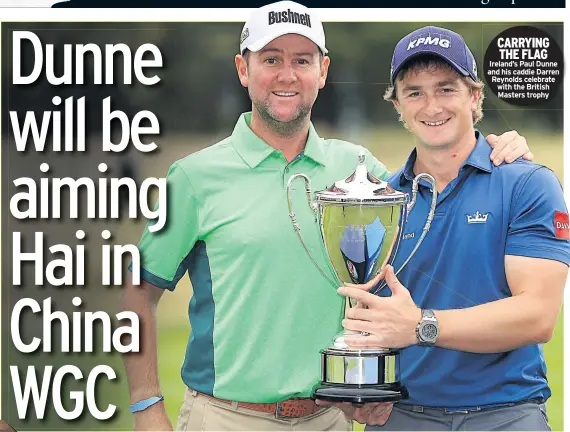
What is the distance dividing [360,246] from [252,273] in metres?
0.43

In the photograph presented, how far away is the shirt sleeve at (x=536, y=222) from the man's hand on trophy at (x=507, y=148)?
10cm

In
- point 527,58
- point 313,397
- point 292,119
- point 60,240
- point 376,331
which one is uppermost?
point 527,58

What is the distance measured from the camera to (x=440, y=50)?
10.9 feet

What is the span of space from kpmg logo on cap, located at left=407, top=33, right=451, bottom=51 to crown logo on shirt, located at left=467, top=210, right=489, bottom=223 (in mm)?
526

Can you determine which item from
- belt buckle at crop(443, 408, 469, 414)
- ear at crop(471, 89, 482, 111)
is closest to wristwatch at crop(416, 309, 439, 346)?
belt buckle at crop(443, 408, 469, 414)

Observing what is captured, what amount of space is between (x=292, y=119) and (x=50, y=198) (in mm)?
995

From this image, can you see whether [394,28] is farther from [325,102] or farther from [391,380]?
[391,380]

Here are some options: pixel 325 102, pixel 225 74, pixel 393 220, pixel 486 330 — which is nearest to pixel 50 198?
pixel 225 74

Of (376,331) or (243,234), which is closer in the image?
(376,331)

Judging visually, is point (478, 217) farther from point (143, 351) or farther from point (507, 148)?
point (143, 351)

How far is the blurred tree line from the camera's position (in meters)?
3.83

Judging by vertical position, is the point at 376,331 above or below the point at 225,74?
below

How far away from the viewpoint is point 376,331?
325 centimetres

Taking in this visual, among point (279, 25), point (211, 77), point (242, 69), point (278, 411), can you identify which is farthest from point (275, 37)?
point (278, 411)
